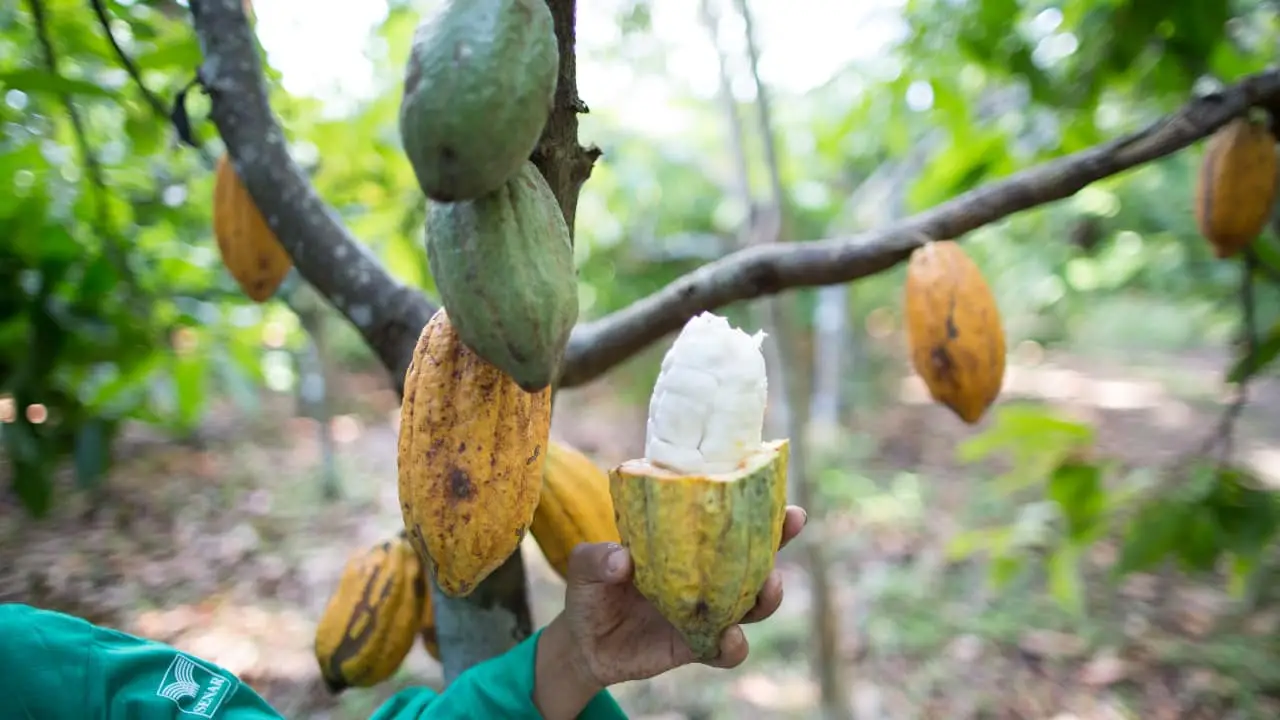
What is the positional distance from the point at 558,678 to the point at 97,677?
50cm

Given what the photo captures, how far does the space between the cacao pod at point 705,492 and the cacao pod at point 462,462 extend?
0.31 ft

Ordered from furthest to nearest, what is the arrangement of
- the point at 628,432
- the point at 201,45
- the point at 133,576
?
the point at 628,432, the point at 133,576, the point at 201,45

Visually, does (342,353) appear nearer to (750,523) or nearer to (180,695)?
(180,695)

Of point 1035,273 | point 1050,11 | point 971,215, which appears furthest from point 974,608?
point 971,215

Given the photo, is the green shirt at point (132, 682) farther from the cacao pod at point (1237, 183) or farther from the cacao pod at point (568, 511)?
the cacao pod at point (1237, 183)

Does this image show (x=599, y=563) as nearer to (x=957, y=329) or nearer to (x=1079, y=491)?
(x=957, y=329)

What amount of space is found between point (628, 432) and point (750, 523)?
5033 millimetres

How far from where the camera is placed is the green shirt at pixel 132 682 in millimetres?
852

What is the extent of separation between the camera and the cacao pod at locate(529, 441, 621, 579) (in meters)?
0.96

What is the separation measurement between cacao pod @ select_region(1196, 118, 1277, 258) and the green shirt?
3.96 feet

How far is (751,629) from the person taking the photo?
10.6ft

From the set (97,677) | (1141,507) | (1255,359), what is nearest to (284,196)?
(97,677)

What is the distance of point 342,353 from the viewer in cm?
629

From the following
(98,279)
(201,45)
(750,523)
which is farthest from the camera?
(98,279)
